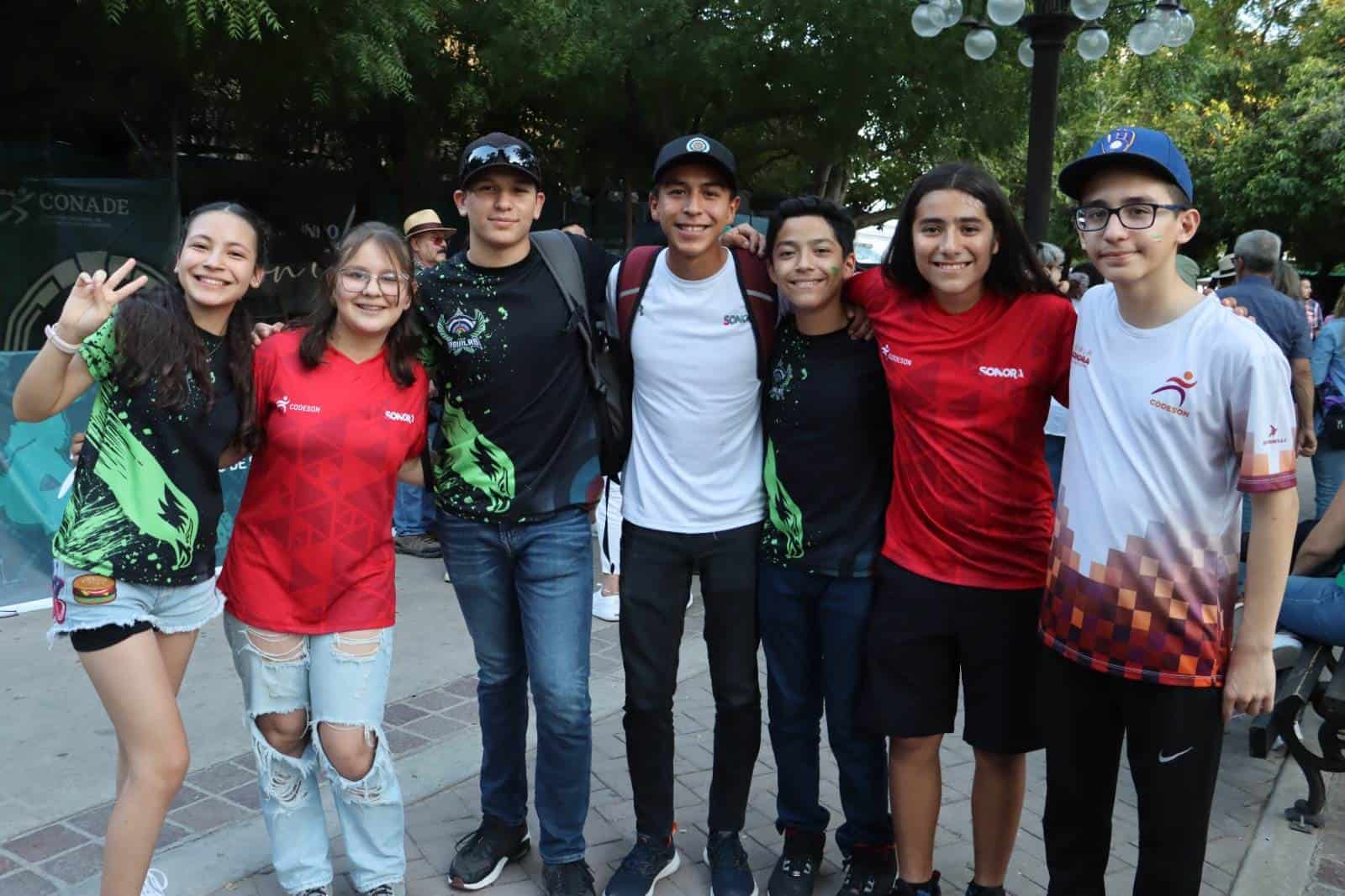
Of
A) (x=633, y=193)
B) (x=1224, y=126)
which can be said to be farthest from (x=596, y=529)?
(x=1224, y=126)

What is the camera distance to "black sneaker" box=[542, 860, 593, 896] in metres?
3.24

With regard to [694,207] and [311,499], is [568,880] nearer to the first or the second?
[311,499]

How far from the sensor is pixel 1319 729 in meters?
4.04

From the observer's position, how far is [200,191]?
9422 mm

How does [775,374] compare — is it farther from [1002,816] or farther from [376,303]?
[1002,816]

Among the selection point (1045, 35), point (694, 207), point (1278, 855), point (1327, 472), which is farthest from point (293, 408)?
point (1327, 472)

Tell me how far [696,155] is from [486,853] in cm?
216

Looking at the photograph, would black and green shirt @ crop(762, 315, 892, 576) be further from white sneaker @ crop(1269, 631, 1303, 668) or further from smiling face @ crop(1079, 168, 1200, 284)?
white sneaker @ crop(1269, 631, 1303, 668)

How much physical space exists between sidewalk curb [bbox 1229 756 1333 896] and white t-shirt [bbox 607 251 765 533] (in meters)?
2.03

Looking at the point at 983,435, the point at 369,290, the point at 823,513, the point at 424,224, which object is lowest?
the point at 823,513

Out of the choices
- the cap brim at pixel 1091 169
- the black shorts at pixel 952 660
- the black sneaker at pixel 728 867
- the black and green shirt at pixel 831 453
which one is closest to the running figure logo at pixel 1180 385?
the cap brim at pixel 1091 169

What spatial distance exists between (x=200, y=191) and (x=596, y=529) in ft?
16.2

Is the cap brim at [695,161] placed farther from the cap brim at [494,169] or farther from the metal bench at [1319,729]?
the metal bench at [1319,729]

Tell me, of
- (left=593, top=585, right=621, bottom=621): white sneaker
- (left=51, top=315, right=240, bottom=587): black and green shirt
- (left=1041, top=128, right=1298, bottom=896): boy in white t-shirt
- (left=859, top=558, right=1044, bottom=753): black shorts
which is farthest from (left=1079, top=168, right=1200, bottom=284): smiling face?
(left=593, top=585, right=621, bottom=621): white sneaker
